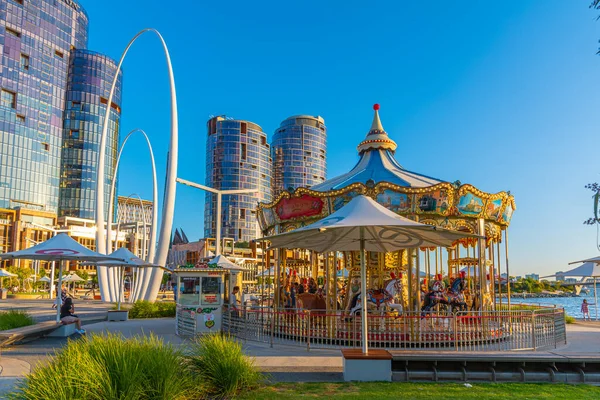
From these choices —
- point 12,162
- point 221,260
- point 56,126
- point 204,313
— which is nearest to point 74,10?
point 56,126

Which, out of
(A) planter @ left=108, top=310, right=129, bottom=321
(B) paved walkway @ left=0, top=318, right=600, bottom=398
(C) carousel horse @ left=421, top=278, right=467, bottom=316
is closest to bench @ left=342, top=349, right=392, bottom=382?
(B) paved walkway @ left=0, top=318, right=600, bottom=398

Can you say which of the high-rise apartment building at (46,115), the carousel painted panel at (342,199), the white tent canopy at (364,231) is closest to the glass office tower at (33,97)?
the high-rise apartment building at (46,115)

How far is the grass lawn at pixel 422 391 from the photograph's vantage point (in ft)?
23.8

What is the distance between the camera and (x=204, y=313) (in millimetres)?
13875

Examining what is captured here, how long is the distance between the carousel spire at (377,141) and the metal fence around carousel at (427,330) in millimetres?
7142

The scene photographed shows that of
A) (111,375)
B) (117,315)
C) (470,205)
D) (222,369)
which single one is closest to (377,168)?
(470,205)

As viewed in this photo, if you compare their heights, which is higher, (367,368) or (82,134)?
(82,134)

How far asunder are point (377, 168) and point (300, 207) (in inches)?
125

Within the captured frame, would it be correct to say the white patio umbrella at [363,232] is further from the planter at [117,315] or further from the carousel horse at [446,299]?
the planter at [117,315]

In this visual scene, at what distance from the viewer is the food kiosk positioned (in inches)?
546

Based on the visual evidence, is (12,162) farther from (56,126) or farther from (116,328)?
(116,328)

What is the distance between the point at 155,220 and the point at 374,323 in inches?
1165

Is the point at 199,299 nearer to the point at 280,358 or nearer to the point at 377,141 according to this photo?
the point at 280,358

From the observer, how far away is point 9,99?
88312 millimetres
